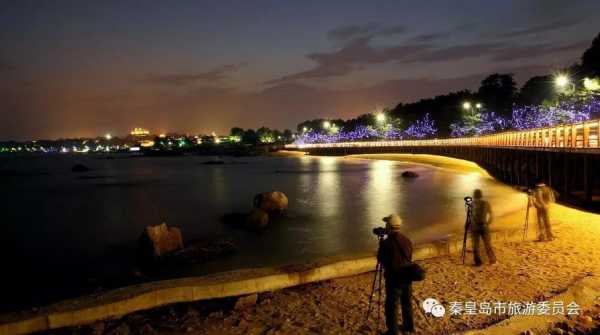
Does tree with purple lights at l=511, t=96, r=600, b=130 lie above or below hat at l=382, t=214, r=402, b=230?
above

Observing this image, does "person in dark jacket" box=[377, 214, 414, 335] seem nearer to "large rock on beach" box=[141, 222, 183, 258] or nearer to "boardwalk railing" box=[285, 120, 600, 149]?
"large rock on beach" box=[141, 222, 183, 258]

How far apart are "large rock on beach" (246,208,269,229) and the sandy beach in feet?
43.4

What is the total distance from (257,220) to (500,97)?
354 ft

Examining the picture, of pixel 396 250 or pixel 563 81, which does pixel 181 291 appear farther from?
pixel 563 81

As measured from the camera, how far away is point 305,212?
32.8 metres

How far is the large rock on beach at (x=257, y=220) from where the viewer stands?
24.5 metres

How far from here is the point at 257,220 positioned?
80.7 feet

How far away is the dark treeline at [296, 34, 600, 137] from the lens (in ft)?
239

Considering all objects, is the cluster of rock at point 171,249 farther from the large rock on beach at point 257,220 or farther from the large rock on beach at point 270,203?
the large rock on beach at point 270,203

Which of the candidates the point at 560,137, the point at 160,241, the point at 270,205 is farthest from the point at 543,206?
the point at 270,205

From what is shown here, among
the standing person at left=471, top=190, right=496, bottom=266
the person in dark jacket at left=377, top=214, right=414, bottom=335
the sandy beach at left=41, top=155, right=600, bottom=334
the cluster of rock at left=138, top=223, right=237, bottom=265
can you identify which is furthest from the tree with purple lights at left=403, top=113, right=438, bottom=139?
the person in dark jacket at left=377, top=214, right=414, bottom=335

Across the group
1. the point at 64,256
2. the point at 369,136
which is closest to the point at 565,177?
the point at 64,256

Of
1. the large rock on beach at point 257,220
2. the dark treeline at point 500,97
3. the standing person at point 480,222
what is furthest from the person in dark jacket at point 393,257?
the dark treeline at point 500,97

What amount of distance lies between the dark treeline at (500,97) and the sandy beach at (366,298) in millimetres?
63138
